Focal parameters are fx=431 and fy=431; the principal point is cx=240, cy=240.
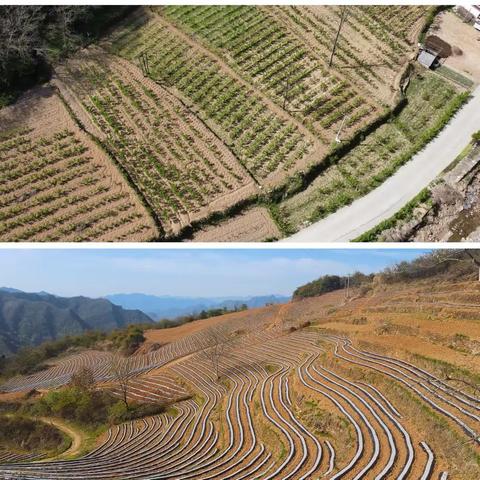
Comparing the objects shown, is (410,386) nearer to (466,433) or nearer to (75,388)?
(466,433)

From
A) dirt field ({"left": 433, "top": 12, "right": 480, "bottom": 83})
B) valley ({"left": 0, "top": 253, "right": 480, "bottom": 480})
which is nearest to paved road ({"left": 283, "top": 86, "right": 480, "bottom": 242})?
dirt field ({"left": 433, "top": 12, "right": 480, "bottom": 83})

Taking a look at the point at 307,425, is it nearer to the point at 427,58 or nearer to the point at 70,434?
the point at 70,434

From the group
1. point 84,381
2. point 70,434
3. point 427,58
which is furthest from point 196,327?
point 427,58

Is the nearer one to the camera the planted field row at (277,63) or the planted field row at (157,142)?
the planted field row at (157,142)

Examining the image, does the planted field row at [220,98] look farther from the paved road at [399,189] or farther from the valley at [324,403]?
the valley at [324,403]

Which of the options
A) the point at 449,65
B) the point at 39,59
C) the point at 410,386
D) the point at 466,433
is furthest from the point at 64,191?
the point at 449,65

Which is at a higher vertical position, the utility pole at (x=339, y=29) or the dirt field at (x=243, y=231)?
the utility pole at (x=339, y=29)

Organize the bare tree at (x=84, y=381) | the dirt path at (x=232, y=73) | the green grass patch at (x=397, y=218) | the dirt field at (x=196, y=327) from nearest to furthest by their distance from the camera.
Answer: the green grass patch at (x=397, y=218)
the dirt path at (x=232, y=73)
the bare tree at (x=84, y=381)
the dirt field at (x=196, y=327)

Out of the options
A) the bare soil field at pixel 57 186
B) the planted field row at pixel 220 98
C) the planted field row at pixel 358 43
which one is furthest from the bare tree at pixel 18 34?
the planted field row at pixel 358 43
